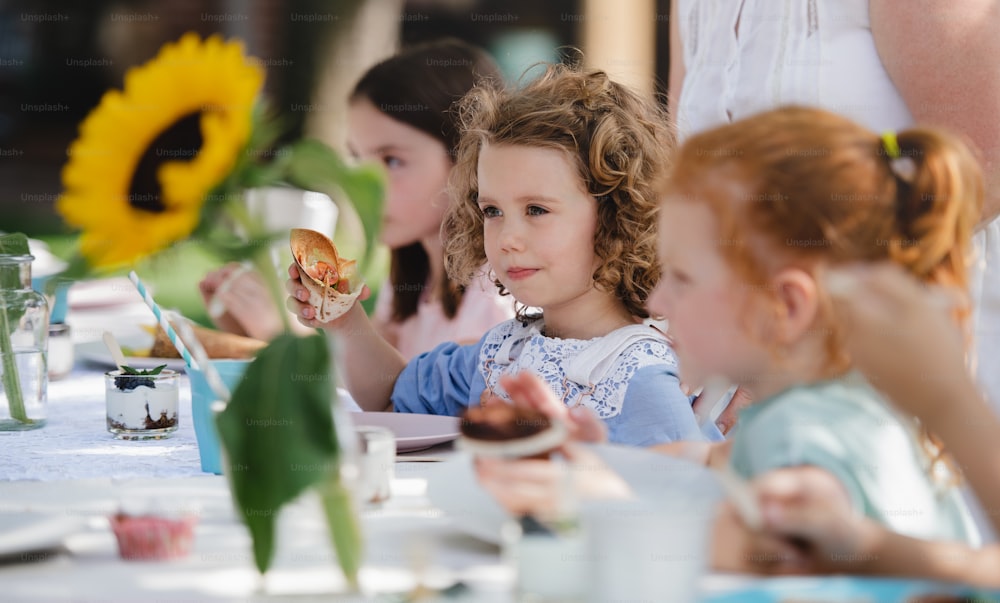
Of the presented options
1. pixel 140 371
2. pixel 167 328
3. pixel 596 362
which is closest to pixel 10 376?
pixel 140 371

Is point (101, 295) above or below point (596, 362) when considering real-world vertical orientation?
below

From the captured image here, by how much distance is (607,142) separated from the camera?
1.62m

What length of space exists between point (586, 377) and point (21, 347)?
76 cm

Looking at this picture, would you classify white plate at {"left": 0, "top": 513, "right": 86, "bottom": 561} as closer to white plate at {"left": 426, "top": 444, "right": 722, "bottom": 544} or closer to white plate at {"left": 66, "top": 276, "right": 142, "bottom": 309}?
white plate at {"left": 426, "top": 444, "right": 722, "bottom": 544}

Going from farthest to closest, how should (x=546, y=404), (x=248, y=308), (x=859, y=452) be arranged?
1. (x=248, y=308)
2. (x=546, y=404)
3. (x=859, y=452)

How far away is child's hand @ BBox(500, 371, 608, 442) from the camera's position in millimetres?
845

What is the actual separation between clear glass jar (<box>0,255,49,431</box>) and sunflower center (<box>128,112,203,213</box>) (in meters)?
0.87

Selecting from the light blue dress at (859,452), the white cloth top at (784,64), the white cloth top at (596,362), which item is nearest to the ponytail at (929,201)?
the light blue dress at (859,452)

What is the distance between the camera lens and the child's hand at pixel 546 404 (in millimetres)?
845

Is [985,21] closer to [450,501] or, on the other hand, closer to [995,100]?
[995,100]

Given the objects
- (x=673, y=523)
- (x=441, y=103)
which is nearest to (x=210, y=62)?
(x=673, y=523)

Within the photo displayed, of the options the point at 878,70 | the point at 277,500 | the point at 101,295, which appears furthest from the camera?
the point at 101,295

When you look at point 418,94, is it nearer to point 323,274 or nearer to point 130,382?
point 323,274

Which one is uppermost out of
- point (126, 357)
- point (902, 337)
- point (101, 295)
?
point (902, 337)
